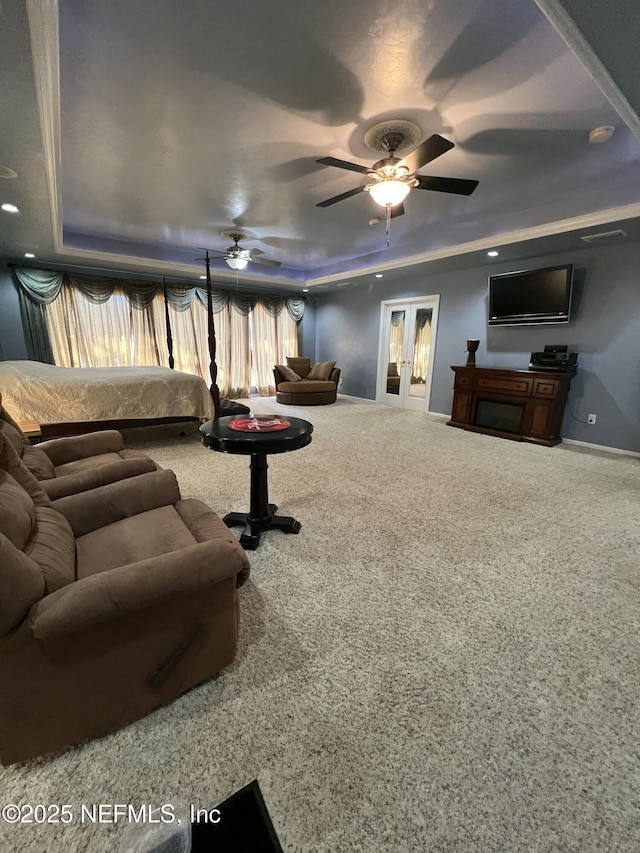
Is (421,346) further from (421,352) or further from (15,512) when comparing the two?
(15,512)

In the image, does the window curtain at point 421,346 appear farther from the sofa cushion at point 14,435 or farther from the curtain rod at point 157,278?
the sofa cushion at point 14,435

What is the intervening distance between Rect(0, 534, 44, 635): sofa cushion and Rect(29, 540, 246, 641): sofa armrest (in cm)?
3

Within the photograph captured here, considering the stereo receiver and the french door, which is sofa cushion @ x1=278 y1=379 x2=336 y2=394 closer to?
the french door

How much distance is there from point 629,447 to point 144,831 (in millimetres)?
5277

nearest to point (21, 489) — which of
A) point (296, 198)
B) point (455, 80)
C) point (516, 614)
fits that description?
point (516, 614)

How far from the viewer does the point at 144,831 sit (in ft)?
2.97

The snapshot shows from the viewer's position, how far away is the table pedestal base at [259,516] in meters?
2.21

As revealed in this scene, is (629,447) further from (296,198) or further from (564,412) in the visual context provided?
(296,198)

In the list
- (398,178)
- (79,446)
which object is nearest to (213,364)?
(79,446)

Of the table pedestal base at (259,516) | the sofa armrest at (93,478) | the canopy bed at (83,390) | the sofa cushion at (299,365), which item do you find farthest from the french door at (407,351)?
the sofa armrest at (93,478)

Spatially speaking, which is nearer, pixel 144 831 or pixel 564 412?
pixel 144 831

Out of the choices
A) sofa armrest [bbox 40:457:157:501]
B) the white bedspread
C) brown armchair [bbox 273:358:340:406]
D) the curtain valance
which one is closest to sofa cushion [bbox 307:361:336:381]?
brown armchair [bbox 273:358:340:406]

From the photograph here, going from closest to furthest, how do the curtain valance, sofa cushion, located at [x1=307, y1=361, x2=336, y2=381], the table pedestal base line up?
the table pedestal base < the curtain valance < sofa cushion, located at [x1=307, y1=361, x2=336, y2=381]

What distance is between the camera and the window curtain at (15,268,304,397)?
211 inches
